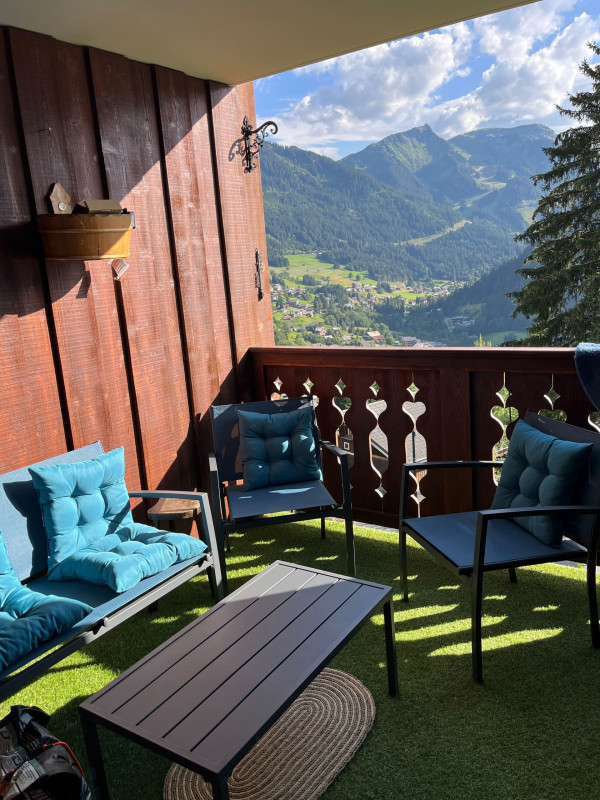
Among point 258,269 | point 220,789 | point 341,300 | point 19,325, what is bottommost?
point 220,789

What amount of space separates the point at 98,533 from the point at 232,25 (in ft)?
7.82

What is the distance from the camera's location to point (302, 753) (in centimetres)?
213

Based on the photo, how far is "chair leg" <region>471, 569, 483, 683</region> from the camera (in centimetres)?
240

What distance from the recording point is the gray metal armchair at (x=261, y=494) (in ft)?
10.7

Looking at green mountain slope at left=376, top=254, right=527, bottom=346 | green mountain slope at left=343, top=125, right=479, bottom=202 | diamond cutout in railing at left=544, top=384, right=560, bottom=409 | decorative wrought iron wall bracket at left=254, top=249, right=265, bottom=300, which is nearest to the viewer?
diamond cutout in railing at left=544, top=384, right=560, bottom=409

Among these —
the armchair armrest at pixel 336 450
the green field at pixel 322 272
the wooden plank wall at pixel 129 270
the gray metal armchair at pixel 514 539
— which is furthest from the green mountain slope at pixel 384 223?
the gray metal armchair at pixel 514 539

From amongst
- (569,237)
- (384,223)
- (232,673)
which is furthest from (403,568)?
(384,223)

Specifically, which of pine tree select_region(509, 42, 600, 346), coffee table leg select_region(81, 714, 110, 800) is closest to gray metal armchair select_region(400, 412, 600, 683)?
coffee table leg select_region(81, 714, 110, 800)

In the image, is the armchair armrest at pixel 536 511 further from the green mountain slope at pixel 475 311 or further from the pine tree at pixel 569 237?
the pine tree at pixel 569 237

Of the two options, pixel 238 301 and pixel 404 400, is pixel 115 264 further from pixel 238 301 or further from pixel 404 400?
pixel 404 400

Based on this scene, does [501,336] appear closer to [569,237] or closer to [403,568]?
[569,237]

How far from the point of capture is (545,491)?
2.60 metres

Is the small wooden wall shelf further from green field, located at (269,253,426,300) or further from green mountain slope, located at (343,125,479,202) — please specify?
green mountain slope, located at (343,125,479,202)

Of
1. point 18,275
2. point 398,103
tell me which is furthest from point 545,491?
point 398,103
